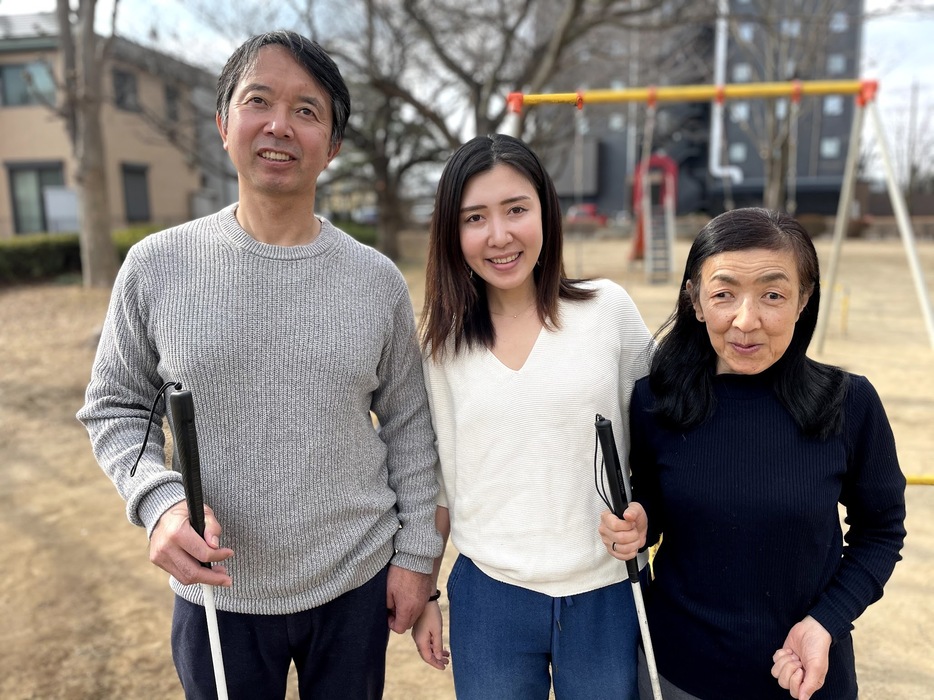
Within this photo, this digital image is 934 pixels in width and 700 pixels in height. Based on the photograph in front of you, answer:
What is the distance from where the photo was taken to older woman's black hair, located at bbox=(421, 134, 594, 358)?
178 cm

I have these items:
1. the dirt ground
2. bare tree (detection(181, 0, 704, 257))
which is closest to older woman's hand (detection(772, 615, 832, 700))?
the dirt ground

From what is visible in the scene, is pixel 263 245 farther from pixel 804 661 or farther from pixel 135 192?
pixel 135 192

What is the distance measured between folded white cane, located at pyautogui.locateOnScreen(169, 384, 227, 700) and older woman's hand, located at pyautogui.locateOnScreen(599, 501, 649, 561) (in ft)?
2.72

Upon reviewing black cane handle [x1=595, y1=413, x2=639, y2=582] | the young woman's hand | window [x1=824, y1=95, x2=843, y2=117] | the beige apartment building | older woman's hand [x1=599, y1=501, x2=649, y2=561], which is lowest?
the young woman's hand

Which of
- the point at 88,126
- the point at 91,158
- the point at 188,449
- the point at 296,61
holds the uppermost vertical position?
the point at 88,126

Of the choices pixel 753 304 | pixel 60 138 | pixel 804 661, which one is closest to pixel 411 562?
pixel 804 661

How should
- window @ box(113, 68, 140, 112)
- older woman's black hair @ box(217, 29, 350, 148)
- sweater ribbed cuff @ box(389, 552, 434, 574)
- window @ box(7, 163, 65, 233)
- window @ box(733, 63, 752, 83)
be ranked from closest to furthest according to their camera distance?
1. older woman's black hair @ box(217, 29, 350, 148)
2. sweater ribbed cuff @ box(389, 552, 434, 574)
3. window @ box(113, 68, 140, 112)
4. window @ box(7, 163, 65, 233)
5. window @ box(733, 63, 752, 83)

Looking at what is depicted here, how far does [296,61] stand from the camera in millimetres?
1695

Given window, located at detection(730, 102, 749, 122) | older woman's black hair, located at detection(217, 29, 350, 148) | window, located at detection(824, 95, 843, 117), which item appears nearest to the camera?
older woman's black hair, located at detection(217, 29, 350, 148)

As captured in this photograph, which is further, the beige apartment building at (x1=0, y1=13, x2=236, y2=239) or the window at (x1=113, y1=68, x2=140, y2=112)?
the beige apartment building at (x1=0, y1=13, x2=236, y2=239)

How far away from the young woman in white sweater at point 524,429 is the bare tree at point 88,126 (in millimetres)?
11340

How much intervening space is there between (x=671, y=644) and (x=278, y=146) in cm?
141

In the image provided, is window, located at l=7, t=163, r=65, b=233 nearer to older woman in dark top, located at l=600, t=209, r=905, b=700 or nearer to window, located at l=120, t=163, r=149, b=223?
window, located at l=120, t=163, r=149, b=223

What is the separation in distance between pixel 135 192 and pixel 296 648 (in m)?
22.7
